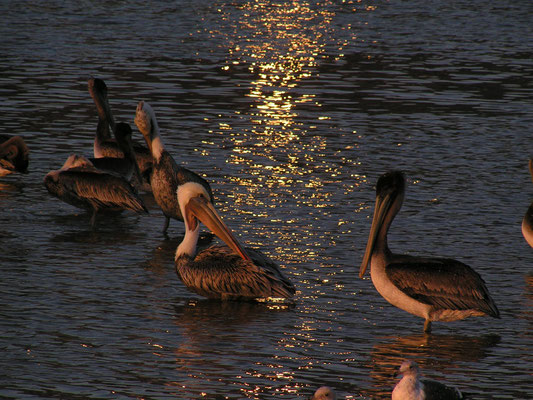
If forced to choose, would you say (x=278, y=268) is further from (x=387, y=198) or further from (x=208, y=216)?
(x=387, y=198)

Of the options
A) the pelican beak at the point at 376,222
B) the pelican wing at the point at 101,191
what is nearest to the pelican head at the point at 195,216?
the pelican beak at the point at 376,222

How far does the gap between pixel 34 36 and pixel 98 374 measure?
2027cm

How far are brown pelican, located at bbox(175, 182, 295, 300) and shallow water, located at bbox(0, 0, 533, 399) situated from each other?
19 centimetres

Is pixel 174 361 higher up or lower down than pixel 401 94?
higher up

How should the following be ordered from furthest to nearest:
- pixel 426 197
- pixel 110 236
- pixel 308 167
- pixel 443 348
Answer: pixel 308 167, pixel 426 197, pixel 110 236, pixel 443 348

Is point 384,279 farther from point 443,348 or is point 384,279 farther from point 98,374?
point 98,374

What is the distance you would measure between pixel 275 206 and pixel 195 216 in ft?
9.67

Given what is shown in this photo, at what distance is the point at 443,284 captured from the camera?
909 centimetres

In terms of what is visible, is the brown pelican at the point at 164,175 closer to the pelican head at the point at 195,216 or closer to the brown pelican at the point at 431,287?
the pelican head at the point at 195,216

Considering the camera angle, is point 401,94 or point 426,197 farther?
point 401,94

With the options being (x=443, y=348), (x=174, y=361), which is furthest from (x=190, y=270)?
(x=443, y=348)

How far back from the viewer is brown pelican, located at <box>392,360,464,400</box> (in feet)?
22.5

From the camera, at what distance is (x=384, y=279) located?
9.25m

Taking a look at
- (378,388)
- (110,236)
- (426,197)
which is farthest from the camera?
(426,197)
